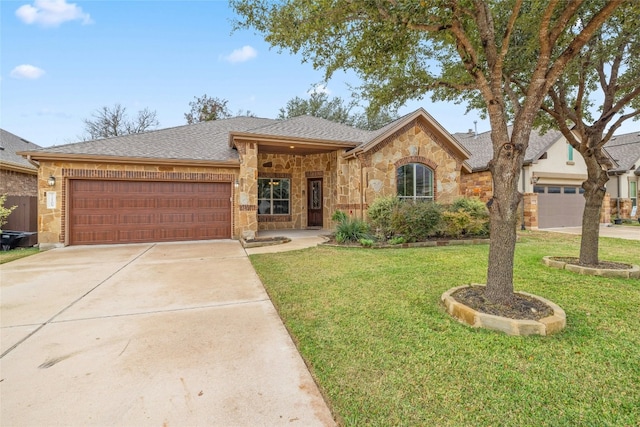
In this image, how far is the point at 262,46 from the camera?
221 inches

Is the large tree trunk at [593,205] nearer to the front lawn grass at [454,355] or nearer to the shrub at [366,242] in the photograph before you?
the front lawn grass at [454,355]

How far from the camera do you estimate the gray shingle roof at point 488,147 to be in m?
14.9

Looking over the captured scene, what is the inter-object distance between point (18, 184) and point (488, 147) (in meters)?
23.8

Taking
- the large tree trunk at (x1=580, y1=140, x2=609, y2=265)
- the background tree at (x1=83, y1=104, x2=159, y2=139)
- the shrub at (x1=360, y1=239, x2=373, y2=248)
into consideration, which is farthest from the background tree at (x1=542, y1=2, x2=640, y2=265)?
the background tree at (x1=83, y1=104, x2=159, y2=139)

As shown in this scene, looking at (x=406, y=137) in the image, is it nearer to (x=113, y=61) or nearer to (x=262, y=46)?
(x=262, y=46)

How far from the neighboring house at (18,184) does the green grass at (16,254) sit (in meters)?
1.29

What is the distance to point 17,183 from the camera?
12.8 meters

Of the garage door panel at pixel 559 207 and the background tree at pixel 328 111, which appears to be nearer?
the garage door panel at pixel 559 207

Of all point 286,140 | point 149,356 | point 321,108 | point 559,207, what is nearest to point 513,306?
point 149,356

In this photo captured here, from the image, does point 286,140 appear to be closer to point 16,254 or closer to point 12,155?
point 16,254

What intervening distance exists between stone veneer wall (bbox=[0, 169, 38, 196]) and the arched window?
597 inches

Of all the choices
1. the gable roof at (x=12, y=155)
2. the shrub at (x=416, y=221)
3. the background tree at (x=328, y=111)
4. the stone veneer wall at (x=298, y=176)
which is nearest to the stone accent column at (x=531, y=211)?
the shrub at (x=416, y=221)

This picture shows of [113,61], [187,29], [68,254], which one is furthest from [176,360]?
[113,61]

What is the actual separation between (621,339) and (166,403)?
4246 millimetres
